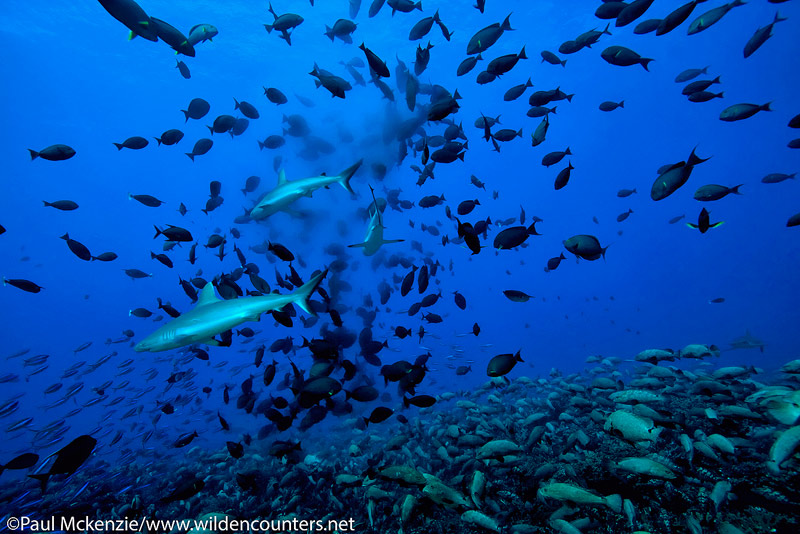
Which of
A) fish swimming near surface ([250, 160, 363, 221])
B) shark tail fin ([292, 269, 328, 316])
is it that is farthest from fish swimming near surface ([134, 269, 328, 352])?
fish swimming near surface ([250, 160, 363, 221])

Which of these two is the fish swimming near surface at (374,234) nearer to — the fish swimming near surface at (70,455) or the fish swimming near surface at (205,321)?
the fish swimming near surface at (205,321)

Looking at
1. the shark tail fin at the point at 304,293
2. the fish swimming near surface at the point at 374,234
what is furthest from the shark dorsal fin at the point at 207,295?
the fish swimming near surface at the point at 374,234

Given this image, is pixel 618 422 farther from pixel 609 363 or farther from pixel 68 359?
pixel 68 359

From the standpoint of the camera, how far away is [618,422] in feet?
12.2

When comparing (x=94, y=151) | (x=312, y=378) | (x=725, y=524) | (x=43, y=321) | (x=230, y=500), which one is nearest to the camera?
(x=725, y=524)

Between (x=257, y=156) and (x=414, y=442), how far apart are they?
7308 centimetres

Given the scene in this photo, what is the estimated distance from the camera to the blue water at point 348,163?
31.5m

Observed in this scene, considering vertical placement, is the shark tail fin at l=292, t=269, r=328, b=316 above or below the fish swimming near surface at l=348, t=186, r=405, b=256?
below

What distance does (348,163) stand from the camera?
29.5 meters

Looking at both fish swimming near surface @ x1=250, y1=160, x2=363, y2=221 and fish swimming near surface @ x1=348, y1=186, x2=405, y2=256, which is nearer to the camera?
fish swimming near surface @ x1=348, y1=186, x2=405, y2=256

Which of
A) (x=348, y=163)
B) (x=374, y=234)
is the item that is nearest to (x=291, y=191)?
(x=374, y=234)

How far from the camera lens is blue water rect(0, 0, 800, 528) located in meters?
31.5

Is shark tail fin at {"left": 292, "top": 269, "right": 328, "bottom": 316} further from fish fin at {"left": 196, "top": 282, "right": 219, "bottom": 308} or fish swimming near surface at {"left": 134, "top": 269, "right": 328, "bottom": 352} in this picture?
fish fin at {"left": 196, "top": 282, "right": 219, "bottom": 308}

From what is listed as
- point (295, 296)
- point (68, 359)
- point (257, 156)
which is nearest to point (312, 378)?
point (295, 296)
